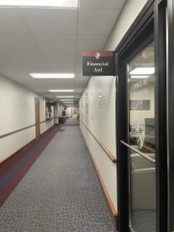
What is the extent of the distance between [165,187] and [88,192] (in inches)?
94.6

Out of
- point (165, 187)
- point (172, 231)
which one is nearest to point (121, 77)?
point (165, 187)

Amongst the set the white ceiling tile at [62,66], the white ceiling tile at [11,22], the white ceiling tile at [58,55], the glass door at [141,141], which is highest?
the white ceiling tile at [11,22]

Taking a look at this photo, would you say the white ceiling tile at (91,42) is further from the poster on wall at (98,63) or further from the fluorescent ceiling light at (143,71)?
the fluorescent ceiling light at (143,71)

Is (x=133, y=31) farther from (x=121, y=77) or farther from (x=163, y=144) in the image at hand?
(x=163, y=144)

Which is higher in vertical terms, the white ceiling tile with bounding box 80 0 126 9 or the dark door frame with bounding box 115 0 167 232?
the white ceiling tile with bounding box 80 0 126 9

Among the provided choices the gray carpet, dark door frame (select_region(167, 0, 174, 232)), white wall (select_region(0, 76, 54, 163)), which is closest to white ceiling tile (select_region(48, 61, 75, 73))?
white wall (select_region(0, 76, 54, 163))

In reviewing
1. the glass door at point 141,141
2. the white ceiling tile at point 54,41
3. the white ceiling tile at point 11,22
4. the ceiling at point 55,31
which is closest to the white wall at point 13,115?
the ceiling at point 55,31

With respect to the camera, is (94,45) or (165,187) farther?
(94,45)

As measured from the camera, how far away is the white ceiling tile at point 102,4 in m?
1.83

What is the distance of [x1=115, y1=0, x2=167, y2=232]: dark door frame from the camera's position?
113cm

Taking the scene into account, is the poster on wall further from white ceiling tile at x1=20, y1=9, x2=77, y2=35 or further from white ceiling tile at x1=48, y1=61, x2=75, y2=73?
white ceiling tile at x1=48, y1=61, x2=75, y2=73

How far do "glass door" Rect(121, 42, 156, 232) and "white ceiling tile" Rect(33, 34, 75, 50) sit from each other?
1.10 m

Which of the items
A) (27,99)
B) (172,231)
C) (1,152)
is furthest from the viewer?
(27,99)

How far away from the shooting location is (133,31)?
1609 mm
